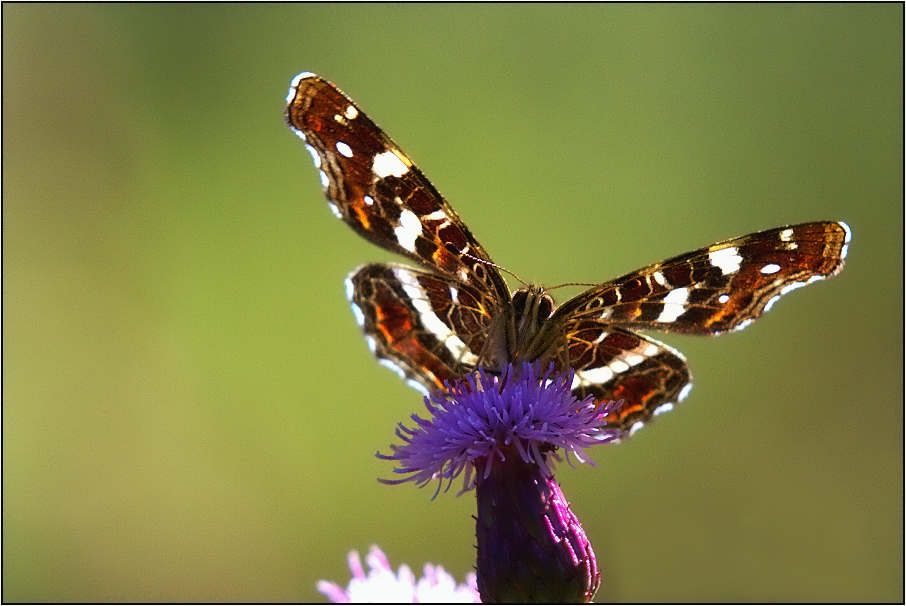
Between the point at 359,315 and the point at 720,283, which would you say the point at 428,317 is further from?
the point at 720,283

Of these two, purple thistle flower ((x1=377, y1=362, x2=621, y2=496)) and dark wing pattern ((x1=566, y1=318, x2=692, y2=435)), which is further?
dark wing pattern ((x1=566, y1=318, x2=692, y2=435))

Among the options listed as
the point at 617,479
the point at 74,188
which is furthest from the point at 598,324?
the point at 74,188

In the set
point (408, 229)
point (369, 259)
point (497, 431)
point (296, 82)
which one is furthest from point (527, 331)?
point (369, 259)

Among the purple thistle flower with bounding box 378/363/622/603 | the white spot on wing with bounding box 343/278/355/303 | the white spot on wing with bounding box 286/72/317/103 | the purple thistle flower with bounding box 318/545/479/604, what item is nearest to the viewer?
the purple thistle flower with bounding box 378/363/622/603

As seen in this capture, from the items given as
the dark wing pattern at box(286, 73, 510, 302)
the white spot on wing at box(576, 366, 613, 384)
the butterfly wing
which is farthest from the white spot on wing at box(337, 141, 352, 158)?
the white spot on wing at box(576, 366, 613, 384)

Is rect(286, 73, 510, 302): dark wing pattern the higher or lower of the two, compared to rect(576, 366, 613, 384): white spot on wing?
higher

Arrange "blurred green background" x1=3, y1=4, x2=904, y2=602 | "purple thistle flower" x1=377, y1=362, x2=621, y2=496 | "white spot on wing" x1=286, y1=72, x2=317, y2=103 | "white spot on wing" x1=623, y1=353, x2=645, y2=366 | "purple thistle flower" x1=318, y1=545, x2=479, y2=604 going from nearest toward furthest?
"purple thistle flower" x1=377, y1=362, x2=621, y2=496
"purple thistle flower" x1=318, y1=545, x2=479, y2=604
"white spot on wing" x1=286, y1=72, x2=317, y2=103
"white spot on wing" x1=623, y1=353, x2=645, y2=366
"blurred green background" x1=3, y1=4, x2=904, y2=602

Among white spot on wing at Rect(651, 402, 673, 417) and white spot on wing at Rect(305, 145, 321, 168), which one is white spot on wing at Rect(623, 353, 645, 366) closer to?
white spot on wing at Rect(651, 402, 673, 417)

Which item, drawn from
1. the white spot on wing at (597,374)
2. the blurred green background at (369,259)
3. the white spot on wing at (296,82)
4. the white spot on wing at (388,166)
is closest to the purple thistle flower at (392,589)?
the white spot on wing at (597,374)

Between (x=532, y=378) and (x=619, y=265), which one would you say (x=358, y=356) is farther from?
(x=532, y=378)
